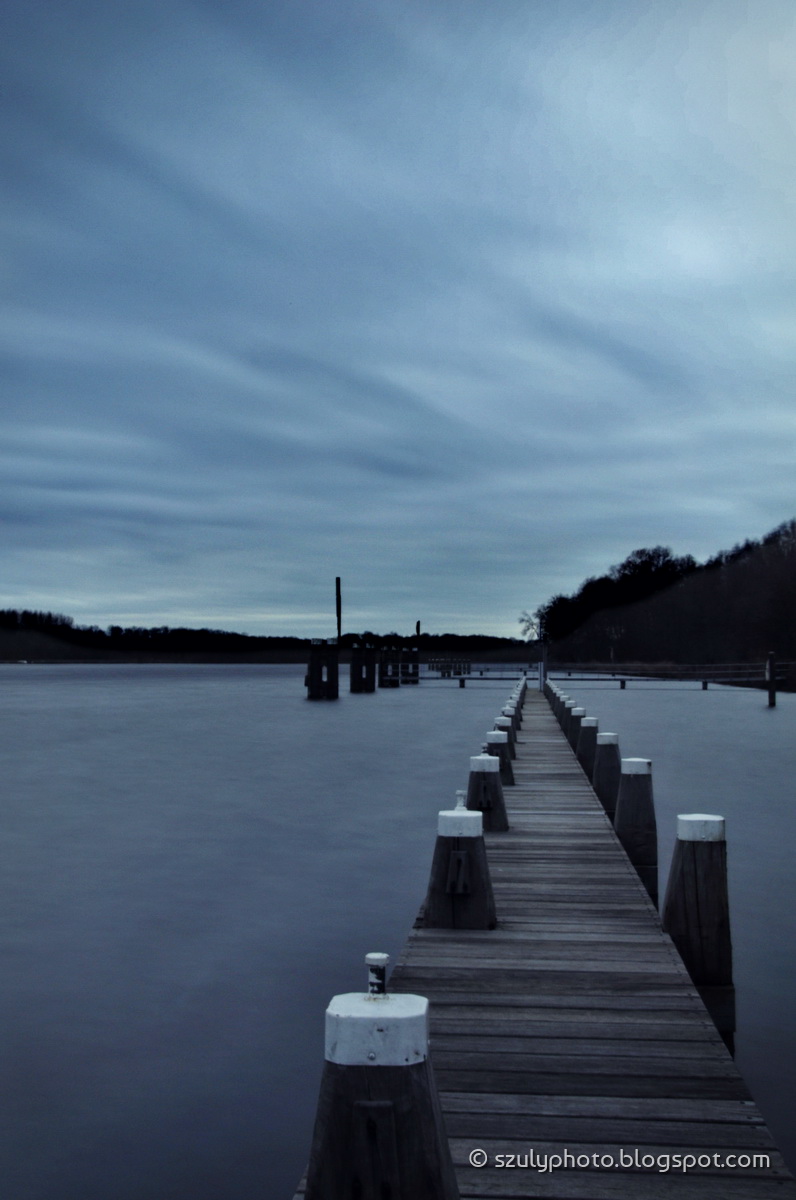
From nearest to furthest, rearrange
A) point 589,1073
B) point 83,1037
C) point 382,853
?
1. point 589,1073
2. point 83,1037
3. point 382,853

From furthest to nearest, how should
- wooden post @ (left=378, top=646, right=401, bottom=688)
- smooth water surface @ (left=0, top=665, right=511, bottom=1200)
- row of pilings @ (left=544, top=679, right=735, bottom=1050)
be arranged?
wooden post @ (left=378, top=646, right=401, bottom=688), smooth water surface @ (left=0, top=665, right=511, bottom=1200), row of pilings @ (left=544, top=679, right=735, bottom=1050)

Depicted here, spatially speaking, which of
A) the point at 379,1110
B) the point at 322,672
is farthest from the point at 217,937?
the point at 322,672

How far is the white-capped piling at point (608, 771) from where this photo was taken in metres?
13.4

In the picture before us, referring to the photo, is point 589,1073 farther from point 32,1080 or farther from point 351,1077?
point 32,1080

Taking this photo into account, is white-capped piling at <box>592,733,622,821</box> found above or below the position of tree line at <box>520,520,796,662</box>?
below

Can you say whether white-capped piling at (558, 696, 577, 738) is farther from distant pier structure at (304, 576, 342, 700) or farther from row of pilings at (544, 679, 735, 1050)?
distant pier structure at (304, 576, 342, 700)

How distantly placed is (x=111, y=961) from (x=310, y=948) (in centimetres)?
209

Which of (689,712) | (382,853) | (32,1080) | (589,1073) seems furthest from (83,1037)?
(689,712)

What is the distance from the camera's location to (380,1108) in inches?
109

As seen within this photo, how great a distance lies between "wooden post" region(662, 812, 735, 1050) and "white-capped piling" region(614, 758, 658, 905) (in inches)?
124

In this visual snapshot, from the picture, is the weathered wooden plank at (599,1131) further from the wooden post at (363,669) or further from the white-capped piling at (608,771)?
the wooden post at (363,669)

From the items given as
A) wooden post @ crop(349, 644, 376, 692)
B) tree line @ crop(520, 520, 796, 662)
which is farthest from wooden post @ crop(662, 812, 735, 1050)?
tree line @ crop(520, 520, 796, 662)

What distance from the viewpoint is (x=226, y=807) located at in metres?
24.6

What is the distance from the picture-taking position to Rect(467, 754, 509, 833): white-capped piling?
10.4 meters
